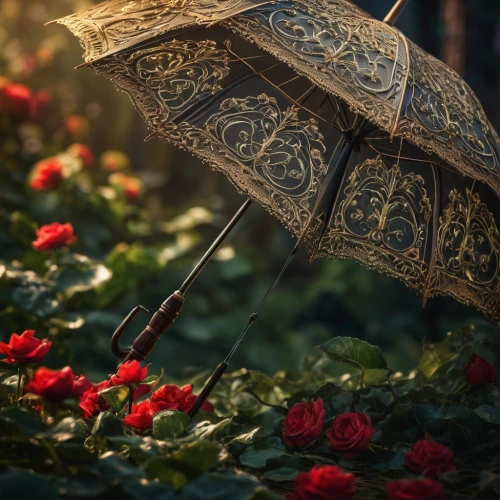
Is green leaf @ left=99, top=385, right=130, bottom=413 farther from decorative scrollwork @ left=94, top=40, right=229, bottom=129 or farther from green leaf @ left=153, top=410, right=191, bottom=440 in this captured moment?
decorative scrollwork @ left=94, top=40, right=229, bottom=129

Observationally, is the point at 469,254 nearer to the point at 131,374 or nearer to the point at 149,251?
the point at 131,374

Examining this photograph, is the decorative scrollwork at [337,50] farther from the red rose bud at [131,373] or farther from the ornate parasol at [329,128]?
the red rose bud at [131,373]

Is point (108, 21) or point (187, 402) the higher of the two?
point (108, 21)

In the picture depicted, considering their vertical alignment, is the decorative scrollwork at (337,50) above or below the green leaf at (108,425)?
above

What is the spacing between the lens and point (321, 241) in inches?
84.0

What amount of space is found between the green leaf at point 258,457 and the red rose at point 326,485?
13.7 inches

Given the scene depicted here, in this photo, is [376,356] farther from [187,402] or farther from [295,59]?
[295,59]

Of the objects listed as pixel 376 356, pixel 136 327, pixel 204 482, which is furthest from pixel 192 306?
pixel 204 482

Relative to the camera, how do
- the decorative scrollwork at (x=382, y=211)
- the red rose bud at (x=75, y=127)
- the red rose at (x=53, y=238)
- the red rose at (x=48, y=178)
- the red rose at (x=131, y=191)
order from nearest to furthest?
the decorative scrollwork at (x=382, y=211)
the red rose at (x=53, y=238)
the red rose at (x=48, y=178)
the red rose at (x=131, y=191)
the red rose bud at (x=75, y=127)

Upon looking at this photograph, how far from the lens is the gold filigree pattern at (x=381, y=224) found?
2145mm

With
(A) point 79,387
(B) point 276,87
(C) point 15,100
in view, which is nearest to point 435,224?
(B) point 276,87

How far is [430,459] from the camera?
1923 millimetres

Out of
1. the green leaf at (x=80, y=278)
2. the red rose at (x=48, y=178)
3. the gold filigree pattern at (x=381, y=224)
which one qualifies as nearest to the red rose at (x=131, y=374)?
the gold filigree pattern at (x=381, y=224)

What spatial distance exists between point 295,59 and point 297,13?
0.75 feet
